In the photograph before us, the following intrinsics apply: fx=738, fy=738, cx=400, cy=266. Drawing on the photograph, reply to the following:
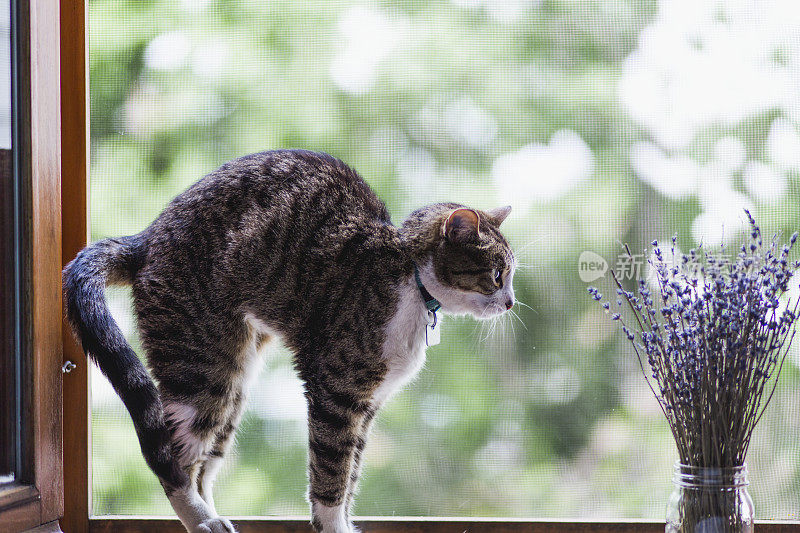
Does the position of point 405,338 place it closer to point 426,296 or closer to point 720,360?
point 426,296

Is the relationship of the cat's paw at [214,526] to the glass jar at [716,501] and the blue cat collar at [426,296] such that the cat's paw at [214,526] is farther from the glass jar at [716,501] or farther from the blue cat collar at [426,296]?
the glass jar at [716,501]

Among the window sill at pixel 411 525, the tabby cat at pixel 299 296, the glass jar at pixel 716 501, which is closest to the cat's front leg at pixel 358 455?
the tabby cat at pixel 299 296

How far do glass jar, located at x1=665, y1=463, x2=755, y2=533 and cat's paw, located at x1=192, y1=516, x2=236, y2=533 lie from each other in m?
0.68

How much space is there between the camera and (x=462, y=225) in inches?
44.8

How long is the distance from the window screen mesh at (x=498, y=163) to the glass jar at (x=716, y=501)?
304mm

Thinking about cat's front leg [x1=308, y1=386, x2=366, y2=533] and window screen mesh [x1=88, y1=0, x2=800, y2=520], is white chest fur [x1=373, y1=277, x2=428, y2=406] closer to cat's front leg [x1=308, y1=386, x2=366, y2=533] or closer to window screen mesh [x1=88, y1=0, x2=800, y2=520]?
cat's front leg [x1=308, y1=386, x2=366, y2=533]

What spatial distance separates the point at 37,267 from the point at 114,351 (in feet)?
0.80

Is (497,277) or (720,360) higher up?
(497,277)

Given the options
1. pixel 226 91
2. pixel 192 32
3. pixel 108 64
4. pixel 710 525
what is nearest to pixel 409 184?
pixel 226 91

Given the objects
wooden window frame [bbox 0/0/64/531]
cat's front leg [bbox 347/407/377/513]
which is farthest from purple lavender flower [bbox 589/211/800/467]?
wooden window frame [bbox 0/0/64/531]

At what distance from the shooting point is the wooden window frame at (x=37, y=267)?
117 cm

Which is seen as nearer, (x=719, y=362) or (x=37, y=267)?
(x=719, y=362)

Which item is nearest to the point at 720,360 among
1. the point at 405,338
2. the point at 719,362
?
the point at 719,362

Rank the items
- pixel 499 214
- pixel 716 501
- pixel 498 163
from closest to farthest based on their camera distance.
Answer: pixel 716 501, pixel 499 214, pixel 498 163
